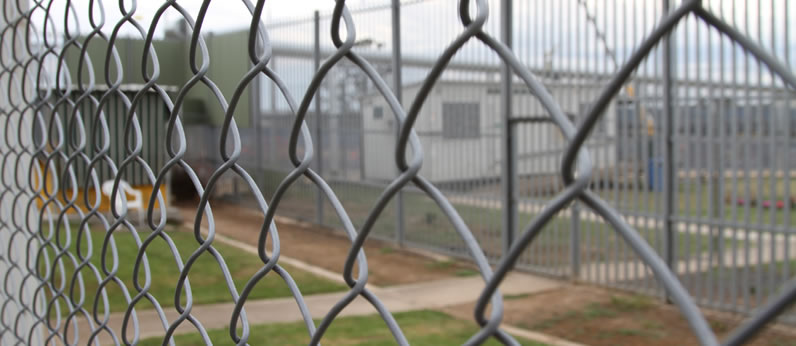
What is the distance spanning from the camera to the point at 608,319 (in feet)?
21.5

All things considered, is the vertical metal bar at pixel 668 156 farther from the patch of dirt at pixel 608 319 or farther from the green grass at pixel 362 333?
the green grass at pixel 362 333

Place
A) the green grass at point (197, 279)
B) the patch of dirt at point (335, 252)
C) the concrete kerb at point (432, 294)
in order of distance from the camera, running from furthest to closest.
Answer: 1. the patch of dirt at point (335, 252)
2. the green grass at point (197, 279)
3. the concrete kerb at point (432, 294)

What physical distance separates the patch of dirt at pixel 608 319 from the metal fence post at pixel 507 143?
4.32 feet

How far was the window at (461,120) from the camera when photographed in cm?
934

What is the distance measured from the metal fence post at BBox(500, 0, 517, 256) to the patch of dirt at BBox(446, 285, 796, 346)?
1.32 meters

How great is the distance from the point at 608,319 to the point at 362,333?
2.30 metres

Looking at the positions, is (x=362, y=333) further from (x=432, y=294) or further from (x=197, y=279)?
(x=197, y=279)

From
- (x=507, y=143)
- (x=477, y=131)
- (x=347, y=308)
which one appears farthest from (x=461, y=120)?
(x=347, y=308)

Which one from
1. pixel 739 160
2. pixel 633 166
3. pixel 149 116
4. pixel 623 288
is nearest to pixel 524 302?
pixel 623 288

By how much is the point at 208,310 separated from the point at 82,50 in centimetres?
543

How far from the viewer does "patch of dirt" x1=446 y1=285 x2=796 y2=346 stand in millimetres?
5945

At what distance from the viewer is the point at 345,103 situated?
468 inches

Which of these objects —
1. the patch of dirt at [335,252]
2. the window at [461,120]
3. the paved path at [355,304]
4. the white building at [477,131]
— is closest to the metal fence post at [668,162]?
the white building at [477,131]

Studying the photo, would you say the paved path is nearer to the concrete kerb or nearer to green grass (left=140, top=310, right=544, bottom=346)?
the concrete kerb
